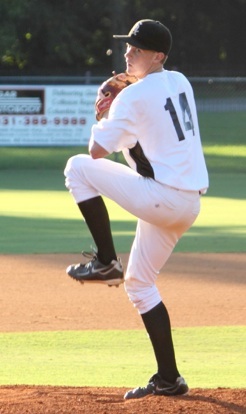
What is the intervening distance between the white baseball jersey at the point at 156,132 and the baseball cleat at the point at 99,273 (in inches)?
21.8

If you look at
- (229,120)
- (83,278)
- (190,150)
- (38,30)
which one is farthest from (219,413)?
(38,30)

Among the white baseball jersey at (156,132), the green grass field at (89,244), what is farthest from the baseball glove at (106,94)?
the green grass field at (89,244)

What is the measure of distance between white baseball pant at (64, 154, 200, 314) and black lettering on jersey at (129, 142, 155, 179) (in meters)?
0.03

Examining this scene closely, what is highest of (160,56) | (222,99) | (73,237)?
(160,56)

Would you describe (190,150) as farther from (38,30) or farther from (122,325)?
(38,30)

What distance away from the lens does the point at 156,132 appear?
5.75 metres

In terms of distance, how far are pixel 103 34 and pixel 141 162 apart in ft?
175

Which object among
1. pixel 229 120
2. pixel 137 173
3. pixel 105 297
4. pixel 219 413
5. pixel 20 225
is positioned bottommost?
pixel 229 120

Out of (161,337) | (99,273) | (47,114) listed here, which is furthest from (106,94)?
(47,114)

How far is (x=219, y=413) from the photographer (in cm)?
571

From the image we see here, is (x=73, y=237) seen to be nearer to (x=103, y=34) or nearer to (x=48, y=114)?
(x=48, y=114)

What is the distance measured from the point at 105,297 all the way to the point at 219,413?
18.8 ft

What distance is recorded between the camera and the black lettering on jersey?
5844 mm

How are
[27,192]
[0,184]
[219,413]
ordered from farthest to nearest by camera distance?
[0,184], [27,192], [219,413]
